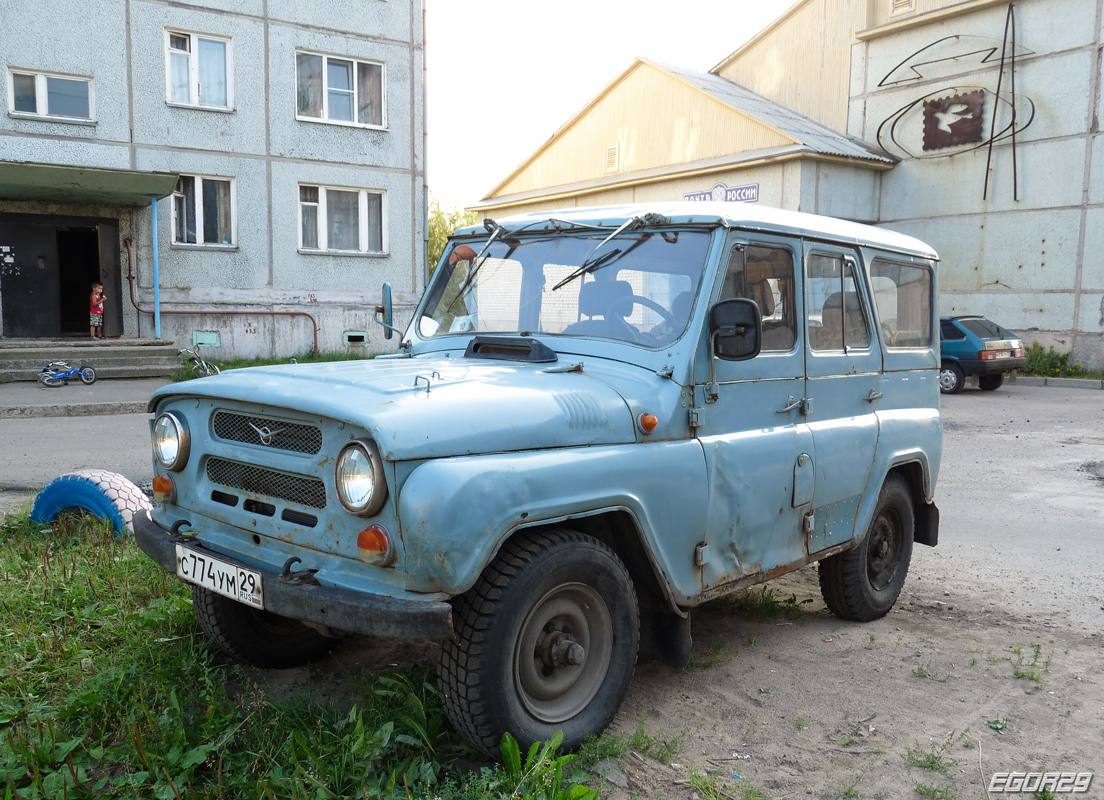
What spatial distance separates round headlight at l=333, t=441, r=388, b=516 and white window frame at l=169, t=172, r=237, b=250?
1751 centimetres

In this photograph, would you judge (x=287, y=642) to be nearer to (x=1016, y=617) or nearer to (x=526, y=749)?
(x=526, y=749)

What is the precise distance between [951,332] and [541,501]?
18511mm

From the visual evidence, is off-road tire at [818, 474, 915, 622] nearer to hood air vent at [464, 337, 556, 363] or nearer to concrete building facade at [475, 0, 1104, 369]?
hood air vent at [464, 337, 556, 363]

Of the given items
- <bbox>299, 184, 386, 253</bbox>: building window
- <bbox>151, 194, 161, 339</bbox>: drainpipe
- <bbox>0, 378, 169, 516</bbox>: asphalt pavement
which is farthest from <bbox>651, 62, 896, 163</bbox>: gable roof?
<bbox>0, 378, 169, 516</bbox>: asphalt pavement

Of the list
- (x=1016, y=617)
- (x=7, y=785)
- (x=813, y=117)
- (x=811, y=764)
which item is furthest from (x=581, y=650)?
(x=813, y=117)

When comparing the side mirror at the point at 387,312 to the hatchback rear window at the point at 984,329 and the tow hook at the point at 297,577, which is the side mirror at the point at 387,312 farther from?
the hatchback rear window at the point at 984,329

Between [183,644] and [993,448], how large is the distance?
33.2ft

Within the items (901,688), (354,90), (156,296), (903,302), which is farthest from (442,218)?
(901,688)

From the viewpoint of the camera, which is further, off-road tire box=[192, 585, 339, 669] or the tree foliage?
the tree foliage

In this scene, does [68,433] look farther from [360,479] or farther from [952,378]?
[952,378]

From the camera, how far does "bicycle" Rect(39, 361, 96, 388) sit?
14703 mm

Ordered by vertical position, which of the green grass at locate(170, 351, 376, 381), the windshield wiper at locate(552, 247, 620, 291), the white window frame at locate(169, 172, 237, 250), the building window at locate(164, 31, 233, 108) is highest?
the building window at locate(164, 31, 233, 108)

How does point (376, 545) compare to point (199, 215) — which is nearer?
point (376, 545)

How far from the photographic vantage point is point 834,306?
4.48 metres
